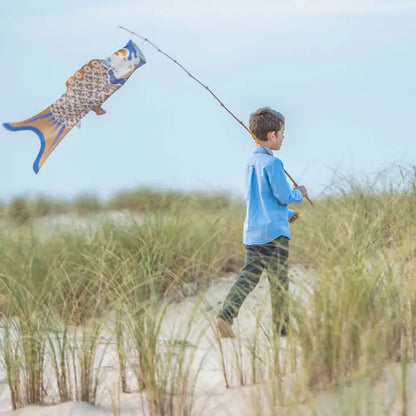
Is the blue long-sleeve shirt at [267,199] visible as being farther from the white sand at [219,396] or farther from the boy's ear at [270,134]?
the white sand at [219,396]

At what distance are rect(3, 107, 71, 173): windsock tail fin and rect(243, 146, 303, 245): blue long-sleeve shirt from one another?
144 cm

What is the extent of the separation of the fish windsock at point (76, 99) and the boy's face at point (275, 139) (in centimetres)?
116

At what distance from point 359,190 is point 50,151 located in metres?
3.03

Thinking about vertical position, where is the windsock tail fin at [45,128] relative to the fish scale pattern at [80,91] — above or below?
below

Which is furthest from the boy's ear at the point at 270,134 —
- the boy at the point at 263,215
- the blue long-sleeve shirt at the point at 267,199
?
the blue long-sleeve shirt at the point at 267,199

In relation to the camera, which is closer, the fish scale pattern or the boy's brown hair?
the boy's brown hair

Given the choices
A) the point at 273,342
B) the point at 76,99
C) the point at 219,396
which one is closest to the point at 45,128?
the point at 76,99

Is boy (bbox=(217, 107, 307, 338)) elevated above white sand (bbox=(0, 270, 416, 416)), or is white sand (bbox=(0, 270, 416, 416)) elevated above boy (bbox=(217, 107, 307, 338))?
boy (bbox=(217, 107, 307, 338))

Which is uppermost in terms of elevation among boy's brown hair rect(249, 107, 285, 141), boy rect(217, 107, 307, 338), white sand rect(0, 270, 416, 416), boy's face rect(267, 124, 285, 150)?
boy's brown hair rect(249, 107, 285, 141)

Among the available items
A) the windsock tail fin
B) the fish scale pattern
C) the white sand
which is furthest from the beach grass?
the fish scale pattern

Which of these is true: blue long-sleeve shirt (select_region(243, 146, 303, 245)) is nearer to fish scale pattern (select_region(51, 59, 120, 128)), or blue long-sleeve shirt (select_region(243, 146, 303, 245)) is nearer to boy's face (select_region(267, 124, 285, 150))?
boy's face (select_region(267, 124, 285, 150))

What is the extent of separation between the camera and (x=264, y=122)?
459cm

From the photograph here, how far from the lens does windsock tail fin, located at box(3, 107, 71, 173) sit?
4.96 metres

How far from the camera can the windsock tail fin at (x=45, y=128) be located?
4965 mm
